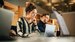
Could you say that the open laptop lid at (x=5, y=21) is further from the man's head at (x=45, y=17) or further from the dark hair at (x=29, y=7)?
the man's head at (x=45, y=17)

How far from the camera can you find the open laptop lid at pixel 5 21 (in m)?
1.85

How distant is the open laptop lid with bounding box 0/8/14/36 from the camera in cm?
185

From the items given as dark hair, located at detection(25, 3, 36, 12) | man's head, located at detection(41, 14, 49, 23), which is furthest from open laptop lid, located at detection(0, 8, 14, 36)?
man's head, located at detection(41, 14, 49, 23)

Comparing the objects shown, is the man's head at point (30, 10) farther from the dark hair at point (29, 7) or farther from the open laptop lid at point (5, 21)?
the open laptop lid at point (5, 21)

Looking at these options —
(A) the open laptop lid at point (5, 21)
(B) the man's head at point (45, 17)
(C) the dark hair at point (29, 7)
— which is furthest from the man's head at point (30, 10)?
(A) the open laptop lid at point (5, 21)

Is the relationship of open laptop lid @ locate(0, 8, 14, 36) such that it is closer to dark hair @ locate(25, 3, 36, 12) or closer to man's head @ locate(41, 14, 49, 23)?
dark hair @ locate(25, 3, 36, 12)

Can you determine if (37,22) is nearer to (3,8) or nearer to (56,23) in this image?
(56,23)

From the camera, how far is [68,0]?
6.31ft

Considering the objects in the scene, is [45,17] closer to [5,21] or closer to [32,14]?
[32,14]

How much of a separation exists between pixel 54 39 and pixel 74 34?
0.27 meters

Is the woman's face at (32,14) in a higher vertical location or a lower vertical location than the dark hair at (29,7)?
lower

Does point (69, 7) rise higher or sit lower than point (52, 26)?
higher

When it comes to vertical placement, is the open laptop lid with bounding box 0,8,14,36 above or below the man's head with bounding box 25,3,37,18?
below

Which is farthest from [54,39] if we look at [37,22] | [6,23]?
→ [6,23]
